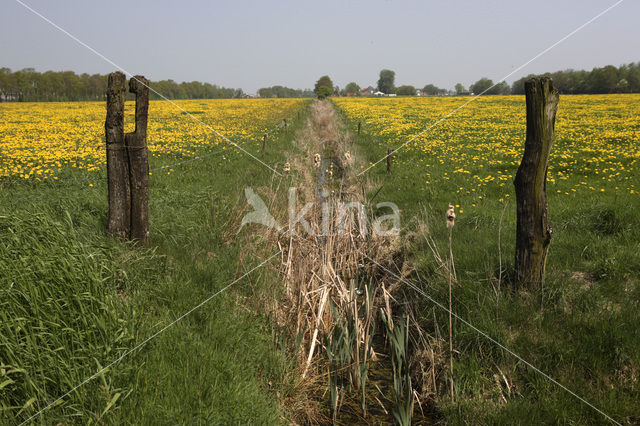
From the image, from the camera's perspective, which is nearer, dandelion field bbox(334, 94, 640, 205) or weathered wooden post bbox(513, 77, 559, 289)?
weathered wooden post bbox(513, 77, 559, 289)

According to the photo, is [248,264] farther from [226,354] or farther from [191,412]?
[191,412]

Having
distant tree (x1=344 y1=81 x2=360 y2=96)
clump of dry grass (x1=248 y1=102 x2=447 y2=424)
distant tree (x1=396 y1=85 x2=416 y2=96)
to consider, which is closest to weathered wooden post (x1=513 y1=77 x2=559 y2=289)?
clump of dry grass (x1=248 y1=102 x2=447 y2=424)

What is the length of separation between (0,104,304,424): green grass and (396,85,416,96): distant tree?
99203mm

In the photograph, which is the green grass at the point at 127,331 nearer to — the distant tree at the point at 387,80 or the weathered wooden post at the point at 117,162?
the weathered wooden post at the point at 117,162

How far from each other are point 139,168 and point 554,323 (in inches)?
165

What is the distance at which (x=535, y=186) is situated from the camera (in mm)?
3994

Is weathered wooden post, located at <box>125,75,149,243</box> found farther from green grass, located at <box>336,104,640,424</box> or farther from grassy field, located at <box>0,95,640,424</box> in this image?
green grass, located at <box>336,104,640,424</box>

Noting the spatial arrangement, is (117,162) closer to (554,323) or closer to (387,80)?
(554,323)

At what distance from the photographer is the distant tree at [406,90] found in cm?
9794

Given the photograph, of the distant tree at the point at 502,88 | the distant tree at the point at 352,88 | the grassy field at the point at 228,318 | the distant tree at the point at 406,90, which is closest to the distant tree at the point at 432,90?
the distant tree at the point at 406,90

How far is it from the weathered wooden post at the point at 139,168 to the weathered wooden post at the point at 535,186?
3.71 meters

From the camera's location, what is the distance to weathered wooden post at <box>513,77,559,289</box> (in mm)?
3908

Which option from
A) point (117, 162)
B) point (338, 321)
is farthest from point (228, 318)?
point (117, 162)

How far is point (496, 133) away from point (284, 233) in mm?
15932
